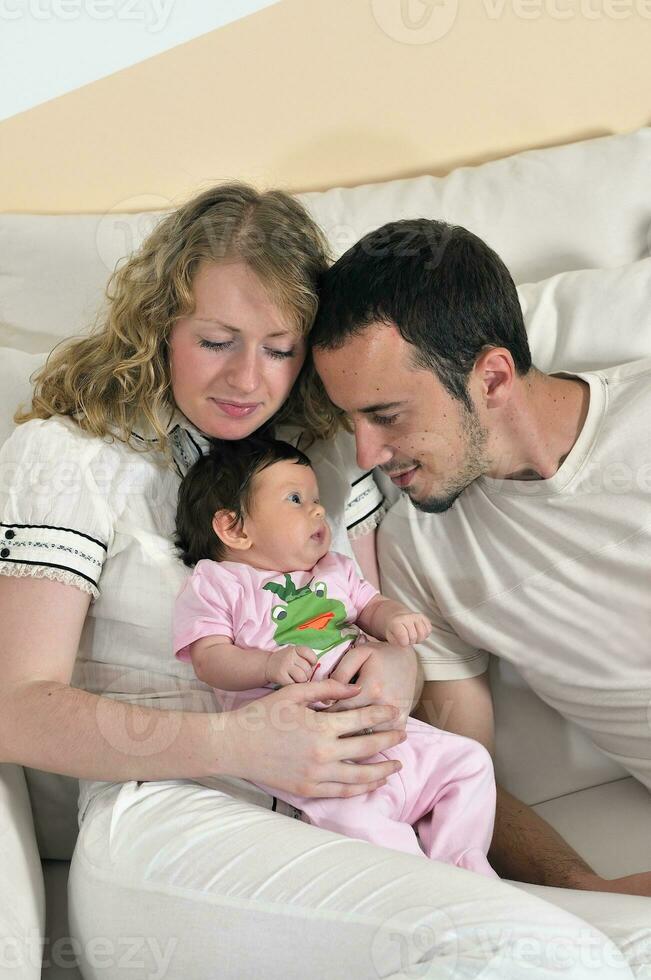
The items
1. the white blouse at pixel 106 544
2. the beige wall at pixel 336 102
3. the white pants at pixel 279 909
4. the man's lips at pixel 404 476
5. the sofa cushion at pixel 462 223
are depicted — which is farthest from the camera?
the beige wall at pixel 336 102

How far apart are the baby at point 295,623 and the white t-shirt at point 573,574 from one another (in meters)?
0.14

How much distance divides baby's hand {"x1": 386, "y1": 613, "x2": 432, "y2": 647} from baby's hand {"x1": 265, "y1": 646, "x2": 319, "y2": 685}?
14 centimetres

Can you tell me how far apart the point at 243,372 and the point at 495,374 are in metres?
0.36

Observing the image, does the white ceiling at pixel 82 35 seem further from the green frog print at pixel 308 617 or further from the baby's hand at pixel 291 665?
the baby's hand at pixel 291 665

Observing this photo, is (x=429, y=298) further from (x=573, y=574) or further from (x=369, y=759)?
(x=369, y=759)

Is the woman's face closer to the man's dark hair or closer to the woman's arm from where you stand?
the man's dark hair

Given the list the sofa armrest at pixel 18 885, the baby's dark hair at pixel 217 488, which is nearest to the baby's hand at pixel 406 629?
the baby's dark hair at pixel 217 488

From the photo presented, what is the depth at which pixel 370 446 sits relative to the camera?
143 centimetres

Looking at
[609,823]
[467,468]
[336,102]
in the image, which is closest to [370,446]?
[467,468]

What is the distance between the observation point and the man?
54.8 inches

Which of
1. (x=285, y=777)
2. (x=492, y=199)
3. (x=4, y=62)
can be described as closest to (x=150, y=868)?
(x=285, y=777)

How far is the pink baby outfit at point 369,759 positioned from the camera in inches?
51.3

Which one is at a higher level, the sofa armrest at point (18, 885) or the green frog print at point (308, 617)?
the green frog print at point (308, 617)

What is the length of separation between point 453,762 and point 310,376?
1.95 feet
